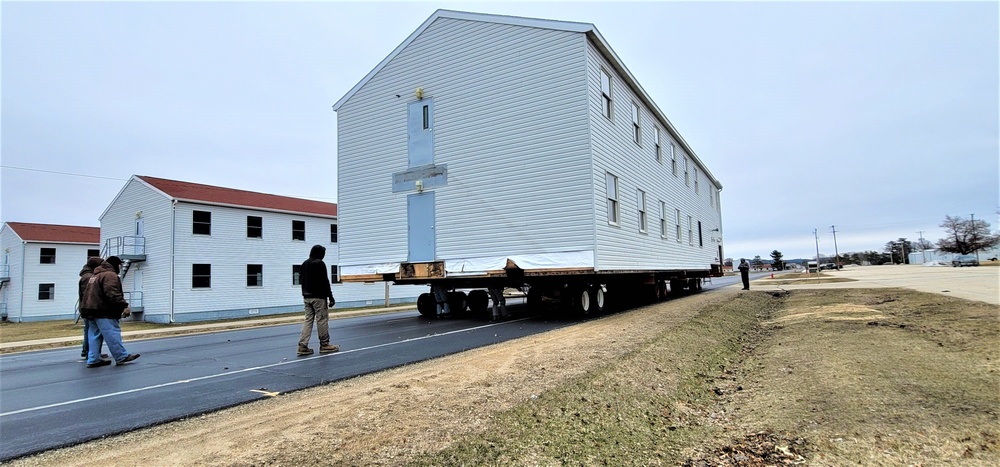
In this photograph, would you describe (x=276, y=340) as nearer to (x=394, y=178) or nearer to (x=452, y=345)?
(x=452, y=345)

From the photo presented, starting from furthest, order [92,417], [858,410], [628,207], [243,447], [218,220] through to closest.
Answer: [218,220]
[628,207]
[92,417]
[858,410]
[243,447]

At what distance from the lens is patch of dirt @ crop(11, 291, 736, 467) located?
3.56 m

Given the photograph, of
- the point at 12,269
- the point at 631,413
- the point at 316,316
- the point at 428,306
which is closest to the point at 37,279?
the point at 12,269

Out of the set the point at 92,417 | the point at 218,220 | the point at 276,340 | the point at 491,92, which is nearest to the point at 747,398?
the point at 92,417

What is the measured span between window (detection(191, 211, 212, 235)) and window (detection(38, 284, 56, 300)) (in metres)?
17.0

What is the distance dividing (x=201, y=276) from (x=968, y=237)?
93338mm

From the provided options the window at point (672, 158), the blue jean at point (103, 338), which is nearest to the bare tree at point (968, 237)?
the window at point (672, 158)

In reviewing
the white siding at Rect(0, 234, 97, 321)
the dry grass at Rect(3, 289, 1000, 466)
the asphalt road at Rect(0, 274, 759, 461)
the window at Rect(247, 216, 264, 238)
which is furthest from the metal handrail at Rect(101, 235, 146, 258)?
the dry grass at Rect(3, 289, 1000, 466)

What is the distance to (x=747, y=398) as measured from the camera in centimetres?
506

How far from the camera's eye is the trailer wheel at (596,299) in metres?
13.7

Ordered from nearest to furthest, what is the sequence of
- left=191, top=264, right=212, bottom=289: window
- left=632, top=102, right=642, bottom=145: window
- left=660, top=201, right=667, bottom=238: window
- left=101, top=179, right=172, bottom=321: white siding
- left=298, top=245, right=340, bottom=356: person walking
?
left=298, top=245, right=340, bottom=356: person walking < left=632, top=102, right=642, bottom=145: window < left=660, top=201, right=667, bottom=238: window < left=101, top=179, right=172, bottom=321: white siding < left=191, top=264, right=212, bottom=289: window

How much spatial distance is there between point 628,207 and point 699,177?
14.7m

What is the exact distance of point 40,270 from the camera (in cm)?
3297

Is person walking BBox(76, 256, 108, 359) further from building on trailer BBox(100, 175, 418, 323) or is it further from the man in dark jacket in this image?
building on trailer BBox(100, 175, 418, 323)
